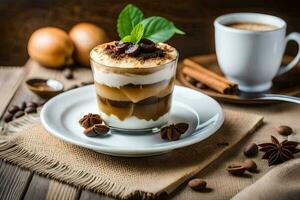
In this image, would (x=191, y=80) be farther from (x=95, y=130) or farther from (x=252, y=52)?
(x=95, y=130)

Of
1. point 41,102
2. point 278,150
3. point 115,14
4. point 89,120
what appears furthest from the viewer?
point 115,14

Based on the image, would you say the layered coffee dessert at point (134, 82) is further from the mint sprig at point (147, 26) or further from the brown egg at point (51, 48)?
the brown egg at point (51, 48)

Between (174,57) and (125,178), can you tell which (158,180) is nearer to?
(125,178)

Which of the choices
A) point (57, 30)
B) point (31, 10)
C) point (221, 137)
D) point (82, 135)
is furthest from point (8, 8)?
point (221, 137)

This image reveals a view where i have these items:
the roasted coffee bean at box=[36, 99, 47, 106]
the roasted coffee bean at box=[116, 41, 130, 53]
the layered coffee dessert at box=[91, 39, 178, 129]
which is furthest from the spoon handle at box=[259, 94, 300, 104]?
the roasted coffee bean at box=[36, 99, 47, 106]

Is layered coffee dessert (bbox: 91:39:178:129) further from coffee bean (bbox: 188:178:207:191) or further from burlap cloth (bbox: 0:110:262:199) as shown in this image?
coffee bean (bbox: 188:178:207:191)

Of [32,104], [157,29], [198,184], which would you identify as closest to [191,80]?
[157,29]
